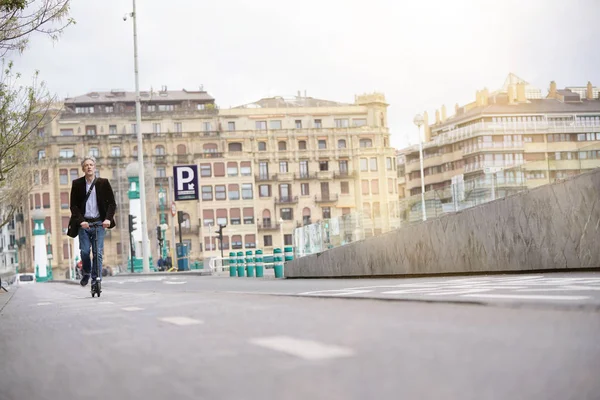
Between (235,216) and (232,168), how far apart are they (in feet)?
19.4

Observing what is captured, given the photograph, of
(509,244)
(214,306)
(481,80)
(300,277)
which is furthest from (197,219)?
(214,306)

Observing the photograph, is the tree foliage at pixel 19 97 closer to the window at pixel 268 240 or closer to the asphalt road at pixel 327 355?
the asphalt road at pixel 327 355


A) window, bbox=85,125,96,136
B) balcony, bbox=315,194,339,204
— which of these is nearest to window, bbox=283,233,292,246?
balcony, bbox=315,194,339,204

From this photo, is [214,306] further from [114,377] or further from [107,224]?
[107,224]

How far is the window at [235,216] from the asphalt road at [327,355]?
112m

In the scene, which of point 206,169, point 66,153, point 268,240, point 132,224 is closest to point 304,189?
point 268,240

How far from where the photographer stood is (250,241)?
119 metres

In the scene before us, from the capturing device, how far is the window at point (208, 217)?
A: 118 m

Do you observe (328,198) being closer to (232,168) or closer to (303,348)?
(232,168)

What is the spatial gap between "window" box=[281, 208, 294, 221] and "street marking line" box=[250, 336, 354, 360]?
118184 millimetres

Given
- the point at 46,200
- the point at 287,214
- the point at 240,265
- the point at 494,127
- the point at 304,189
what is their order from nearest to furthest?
the point at 240,265 < the point at 46,200 < the point at 287,214 < the point at 304,189 < the point at 494,127

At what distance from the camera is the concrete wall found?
15.5 meters

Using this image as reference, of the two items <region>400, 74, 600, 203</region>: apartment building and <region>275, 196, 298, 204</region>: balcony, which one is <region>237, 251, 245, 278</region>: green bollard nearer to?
<region>400, 74, 600, 203</region>: apartment building

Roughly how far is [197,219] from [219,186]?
5.15 m
